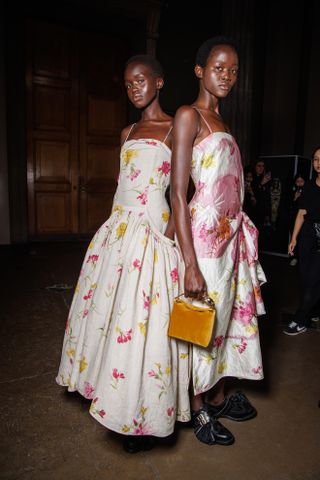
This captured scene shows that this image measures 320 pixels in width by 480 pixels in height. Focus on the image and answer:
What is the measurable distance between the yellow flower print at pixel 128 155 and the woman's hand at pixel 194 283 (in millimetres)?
527

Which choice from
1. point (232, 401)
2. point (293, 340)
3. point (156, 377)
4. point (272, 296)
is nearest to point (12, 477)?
point (156, 377)

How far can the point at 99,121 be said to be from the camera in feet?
21.2

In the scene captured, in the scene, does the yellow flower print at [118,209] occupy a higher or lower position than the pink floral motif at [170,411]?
higher

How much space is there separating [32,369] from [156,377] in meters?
1.07

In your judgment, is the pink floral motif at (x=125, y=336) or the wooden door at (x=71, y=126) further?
the wooden door at (x=71, y=126)

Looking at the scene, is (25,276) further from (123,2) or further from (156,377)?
(123,2)

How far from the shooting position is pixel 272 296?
3850 millimetres

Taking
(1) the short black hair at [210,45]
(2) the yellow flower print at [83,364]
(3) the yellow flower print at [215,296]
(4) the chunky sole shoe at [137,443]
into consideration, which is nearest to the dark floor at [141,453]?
(4) the chunky sole shoe at [137,443]

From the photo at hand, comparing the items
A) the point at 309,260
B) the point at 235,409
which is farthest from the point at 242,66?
the point at 235,409

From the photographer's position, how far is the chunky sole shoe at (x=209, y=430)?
63.5 inches

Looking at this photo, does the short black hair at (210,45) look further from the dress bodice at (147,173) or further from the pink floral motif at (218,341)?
the pink floral motif at (218,341)

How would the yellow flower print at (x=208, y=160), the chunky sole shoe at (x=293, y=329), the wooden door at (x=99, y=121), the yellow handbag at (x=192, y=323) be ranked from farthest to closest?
the wooden door at (x=99, y=121) → the chunky sole shoe at (x=293, y=329) → the yellow flower print at (x=208, y=160) → the yellow handbag at (x=192, y=323)

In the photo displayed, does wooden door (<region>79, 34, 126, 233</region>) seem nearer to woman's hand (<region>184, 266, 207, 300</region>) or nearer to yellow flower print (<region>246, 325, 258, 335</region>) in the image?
yellow flower print (<region>246, 325, 258, 335</region>)

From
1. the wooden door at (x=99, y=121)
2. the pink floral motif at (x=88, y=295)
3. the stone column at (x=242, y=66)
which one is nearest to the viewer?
the pink floral motif at (x=88, y=295)
